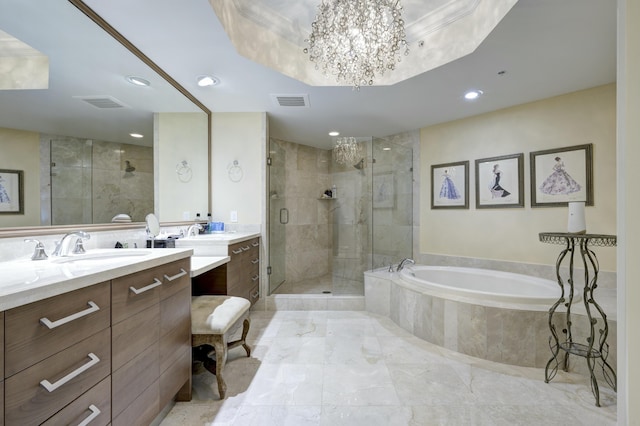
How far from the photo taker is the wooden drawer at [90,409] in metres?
0.80

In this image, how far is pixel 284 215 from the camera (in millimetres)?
3840

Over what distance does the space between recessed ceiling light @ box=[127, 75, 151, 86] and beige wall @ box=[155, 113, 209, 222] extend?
25 centimetres

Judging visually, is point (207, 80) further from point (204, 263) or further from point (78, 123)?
point (204, 263)

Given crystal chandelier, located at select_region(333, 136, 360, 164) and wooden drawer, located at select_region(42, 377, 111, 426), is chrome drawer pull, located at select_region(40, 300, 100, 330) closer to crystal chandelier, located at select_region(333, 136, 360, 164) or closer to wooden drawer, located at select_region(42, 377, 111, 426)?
wooden drawer, located at select_region(42, 377, 111, 426)

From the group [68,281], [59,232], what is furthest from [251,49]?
[68,281]

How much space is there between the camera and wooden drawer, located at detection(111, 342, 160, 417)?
1.01m

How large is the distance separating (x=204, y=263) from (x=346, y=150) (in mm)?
2700

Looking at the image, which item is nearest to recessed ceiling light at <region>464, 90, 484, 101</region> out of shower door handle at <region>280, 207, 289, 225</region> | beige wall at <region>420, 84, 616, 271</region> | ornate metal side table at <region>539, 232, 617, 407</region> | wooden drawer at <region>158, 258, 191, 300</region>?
beige wall at <region>420, 84, 616, 271</region>

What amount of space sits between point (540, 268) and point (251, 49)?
3.49m

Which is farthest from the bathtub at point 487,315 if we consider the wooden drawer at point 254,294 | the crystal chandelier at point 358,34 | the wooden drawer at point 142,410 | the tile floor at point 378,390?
the wooden drawer at point 142,410

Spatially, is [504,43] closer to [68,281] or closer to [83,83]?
[68,281]

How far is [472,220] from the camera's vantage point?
3.18 m

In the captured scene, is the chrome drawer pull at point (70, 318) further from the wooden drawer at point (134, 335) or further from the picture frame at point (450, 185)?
the picture frame at point (450, 185)

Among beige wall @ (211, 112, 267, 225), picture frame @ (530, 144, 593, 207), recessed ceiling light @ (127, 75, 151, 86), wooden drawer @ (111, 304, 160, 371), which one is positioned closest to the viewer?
wooden drawer @ (111, 304, 160, 371)
